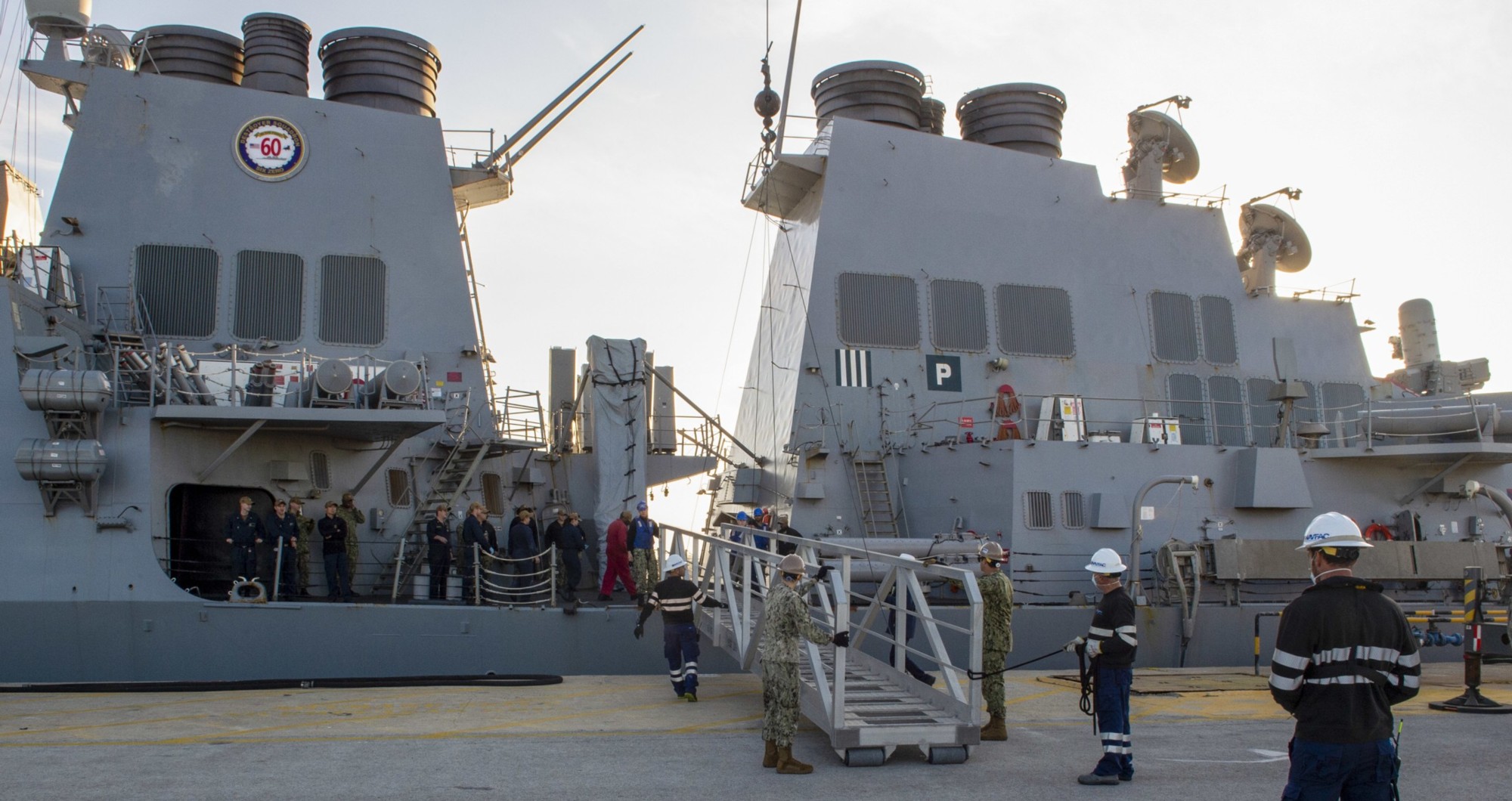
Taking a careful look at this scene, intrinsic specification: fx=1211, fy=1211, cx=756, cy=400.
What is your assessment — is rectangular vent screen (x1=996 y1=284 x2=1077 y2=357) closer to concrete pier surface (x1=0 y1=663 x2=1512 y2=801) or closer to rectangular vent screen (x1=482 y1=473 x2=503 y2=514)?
concrete pier surface (x1=0 y1=663 x2=1512 y2=801)

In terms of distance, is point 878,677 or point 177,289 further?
point 177,289

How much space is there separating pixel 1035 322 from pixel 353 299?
884 cm

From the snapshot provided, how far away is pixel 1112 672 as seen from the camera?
6.73m

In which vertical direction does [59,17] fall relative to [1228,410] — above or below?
above

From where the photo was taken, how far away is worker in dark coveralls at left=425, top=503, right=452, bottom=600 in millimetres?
12164

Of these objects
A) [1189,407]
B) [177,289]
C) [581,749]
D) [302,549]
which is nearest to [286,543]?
[302,549]

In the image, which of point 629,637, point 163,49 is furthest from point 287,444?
point 163,49

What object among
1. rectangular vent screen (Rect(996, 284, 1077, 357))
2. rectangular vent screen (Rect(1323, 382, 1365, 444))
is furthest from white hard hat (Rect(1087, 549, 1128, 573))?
rectangular vent screen (Rect(1323, 382, 1365, 444))

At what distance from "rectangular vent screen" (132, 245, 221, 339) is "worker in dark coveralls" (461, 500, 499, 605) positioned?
12.9ft

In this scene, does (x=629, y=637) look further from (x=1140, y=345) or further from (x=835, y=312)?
(x=1140, y=345)

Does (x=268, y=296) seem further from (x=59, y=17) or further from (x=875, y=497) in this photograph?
(x=875, y=497)

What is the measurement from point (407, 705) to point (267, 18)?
9796mm

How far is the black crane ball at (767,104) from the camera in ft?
56.4

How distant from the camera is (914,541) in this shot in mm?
12633
